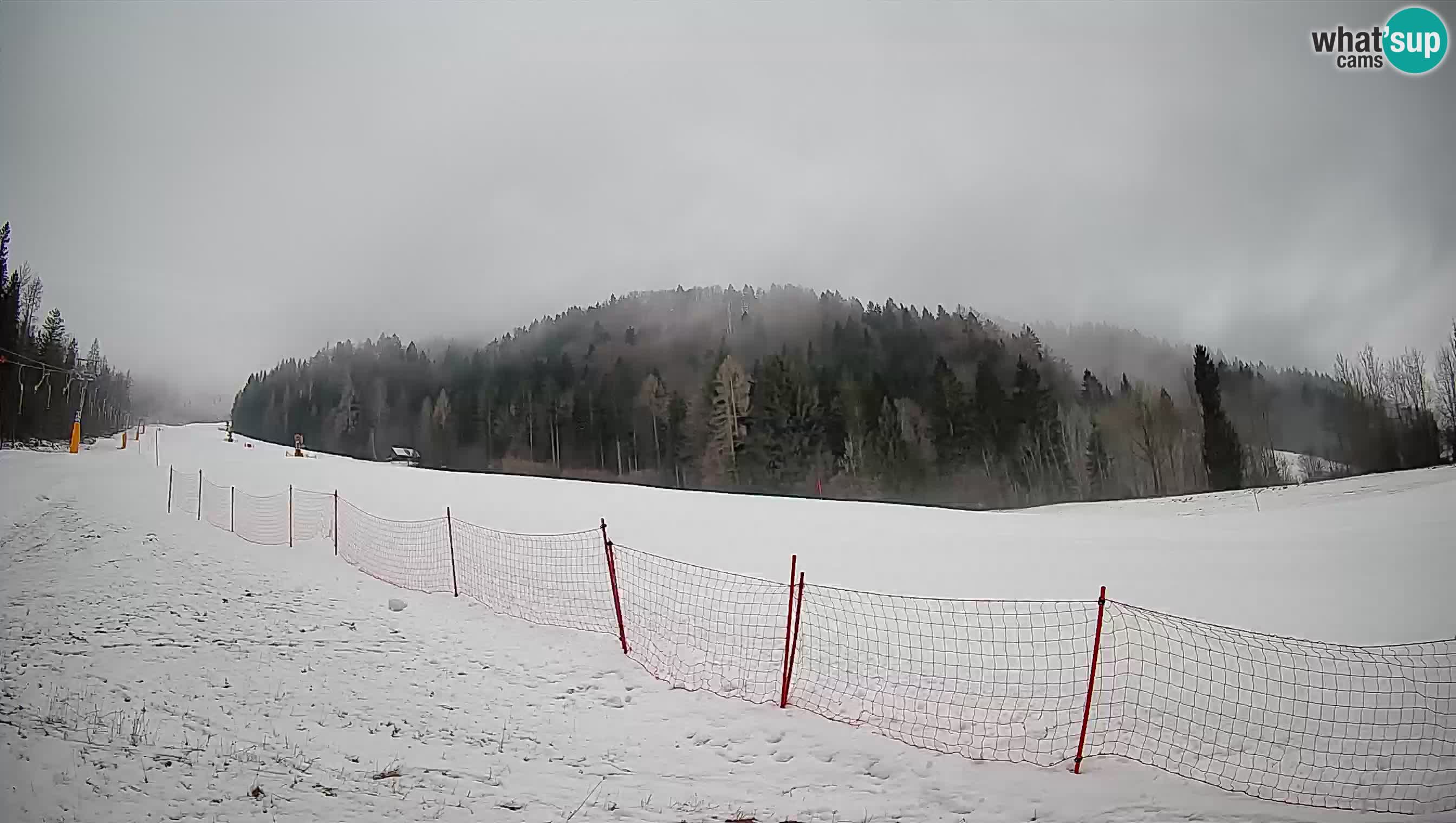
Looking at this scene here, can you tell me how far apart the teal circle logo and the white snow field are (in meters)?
4.50

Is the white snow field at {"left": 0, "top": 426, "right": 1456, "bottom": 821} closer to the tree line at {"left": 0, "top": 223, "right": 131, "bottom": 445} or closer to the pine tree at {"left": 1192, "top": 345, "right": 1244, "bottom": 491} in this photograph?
the tree line at {"left": 0, "top": 223, "right": 131, "bottom": 445}

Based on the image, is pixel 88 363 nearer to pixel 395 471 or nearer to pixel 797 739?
pixel 797 739

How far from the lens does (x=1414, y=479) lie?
889 centimetres

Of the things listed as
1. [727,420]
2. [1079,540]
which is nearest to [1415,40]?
[1079,540]

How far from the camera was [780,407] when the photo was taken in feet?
102

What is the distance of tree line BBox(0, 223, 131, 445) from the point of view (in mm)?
4445

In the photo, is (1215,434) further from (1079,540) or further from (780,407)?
(780,407)

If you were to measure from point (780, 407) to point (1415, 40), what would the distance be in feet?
85.4

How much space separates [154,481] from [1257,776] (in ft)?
38.6

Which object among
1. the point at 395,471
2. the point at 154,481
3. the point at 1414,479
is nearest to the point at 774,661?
the point at 154,481

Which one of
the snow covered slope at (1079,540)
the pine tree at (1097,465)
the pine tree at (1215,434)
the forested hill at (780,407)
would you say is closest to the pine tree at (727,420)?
the forested hill at (780,407)

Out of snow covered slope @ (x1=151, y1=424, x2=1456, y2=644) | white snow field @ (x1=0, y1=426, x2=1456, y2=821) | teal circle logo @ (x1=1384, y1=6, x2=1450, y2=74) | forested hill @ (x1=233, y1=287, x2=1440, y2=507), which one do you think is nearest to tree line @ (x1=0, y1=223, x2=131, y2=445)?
white snow field @ (x1=0, y1=426, x2=1456, y2=821)

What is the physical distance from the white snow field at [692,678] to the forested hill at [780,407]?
11543 mm

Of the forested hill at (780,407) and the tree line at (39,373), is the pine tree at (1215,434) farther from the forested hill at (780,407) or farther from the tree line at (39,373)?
the tree line at (39,373)
